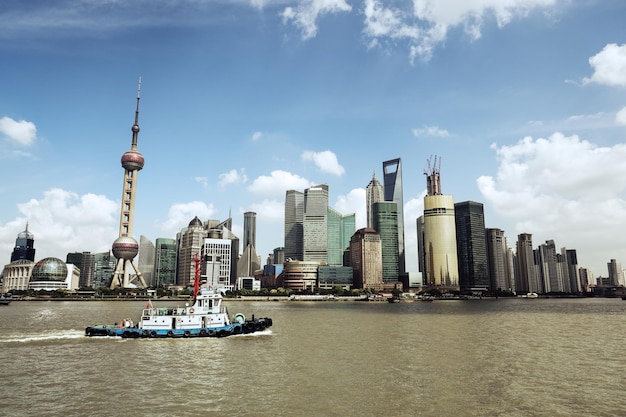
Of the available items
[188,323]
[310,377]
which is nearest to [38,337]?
[188,323]

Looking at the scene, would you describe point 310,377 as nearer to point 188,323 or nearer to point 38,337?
point 188,323

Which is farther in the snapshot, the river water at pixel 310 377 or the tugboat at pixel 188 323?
the tugboat at pixel 188 323

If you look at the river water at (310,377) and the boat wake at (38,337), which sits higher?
the boat wake at (38,337)

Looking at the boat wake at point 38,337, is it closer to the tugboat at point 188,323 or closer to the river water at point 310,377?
the river water at point 310,377

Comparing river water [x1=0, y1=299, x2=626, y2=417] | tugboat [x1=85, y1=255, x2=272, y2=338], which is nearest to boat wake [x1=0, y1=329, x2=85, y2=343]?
river water [x1=0, y1=299, x2=626, y2=417]

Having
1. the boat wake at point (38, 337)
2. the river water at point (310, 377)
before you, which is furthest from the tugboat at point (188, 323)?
the boat wake at point (38, 337)

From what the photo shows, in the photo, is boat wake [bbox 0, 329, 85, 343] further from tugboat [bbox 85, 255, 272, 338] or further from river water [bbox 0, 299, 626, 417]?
tugboat [bbox 85, 255, 272, 338]
